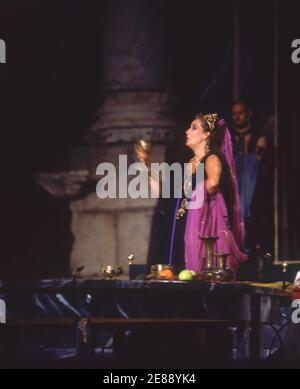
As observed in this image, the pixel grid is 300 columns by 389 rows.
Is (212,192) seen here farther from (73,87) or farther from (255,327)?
(73,87)

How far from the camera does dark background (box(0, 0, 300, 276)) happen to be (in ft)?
34.1

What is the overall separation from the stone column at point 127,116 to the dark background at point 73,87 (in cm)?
21

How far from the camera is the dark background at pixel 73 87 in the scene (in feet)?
34.1

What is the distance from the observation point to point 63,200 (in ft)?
36.0

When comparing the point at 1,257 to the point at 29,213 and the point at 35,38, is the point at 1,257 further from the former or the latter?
the point at 35,38

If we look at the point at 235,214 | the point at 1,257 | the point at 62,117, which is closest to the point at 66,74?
the point at 62,117

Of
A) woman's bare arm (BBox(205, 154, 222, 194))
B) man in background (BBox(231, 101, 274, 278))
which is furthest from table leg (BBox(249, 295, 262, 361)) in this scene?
man in background (BBox(231, 101, 274, 278))

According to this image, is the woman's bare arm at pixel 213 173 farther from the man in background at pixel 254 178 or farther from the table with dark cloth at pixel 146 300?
the table with dark cloth at pixel 146 300

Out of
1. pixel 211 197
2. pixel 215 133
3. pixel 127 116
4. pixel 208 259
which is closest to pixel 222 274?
pixel 208 259

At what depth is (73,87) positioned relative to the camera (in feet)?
37.4

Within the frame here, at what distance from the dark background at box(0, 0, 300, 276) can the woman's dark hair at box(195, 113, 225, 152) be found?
3.79 feet

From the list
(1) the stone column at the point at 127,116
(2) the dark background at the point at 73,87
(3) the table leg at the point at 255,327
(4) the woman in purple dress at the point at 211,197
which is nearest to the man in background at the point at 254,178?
(2) the dark background at the point at 73,87

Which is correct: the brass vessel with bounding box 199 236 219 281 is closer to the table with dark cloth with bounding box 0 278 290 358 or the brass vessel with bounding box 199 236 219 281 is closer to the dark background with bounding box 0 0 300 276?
the table with dark cloth with bounding box 0 278 290 358
